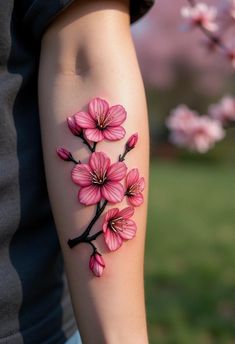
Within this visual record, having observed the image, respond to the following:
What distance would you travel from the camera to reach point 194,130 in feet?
11.0

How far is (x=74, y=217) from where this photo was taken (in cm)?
93

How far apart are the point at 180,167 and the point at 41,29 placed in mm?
14687

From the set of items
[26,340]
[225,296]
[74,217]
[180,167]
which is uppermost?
[74,217]

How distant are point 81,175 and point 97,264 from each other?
0.13 meters

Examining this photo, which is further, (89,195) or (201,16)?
→ (201,16)

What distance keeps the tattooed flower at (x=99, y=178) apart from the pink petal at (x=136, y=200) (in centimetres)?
1

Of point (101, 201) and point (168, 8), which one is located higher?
point (168, 8)

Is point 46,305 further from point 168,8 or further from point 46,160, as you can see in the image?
point 168,8

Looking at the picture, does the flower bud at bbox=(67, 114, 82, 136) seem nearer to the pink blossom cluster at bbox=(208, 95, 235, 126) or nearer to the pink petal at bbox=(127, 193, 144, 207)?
the pink petal at bbox=(127, 193, 144, 207)

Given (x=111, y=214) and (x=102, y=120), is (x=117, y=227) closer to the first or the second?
(x=111, y=214)

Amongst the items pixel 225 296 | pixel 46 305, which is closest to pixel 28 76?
pixel 46 305

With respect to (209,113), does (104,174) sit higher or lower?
higher

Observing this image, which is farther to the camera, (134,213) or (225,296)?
(225,296)

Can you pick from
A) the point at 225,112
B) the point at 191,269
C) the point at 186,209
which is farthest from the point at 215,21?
the point at 186,209
